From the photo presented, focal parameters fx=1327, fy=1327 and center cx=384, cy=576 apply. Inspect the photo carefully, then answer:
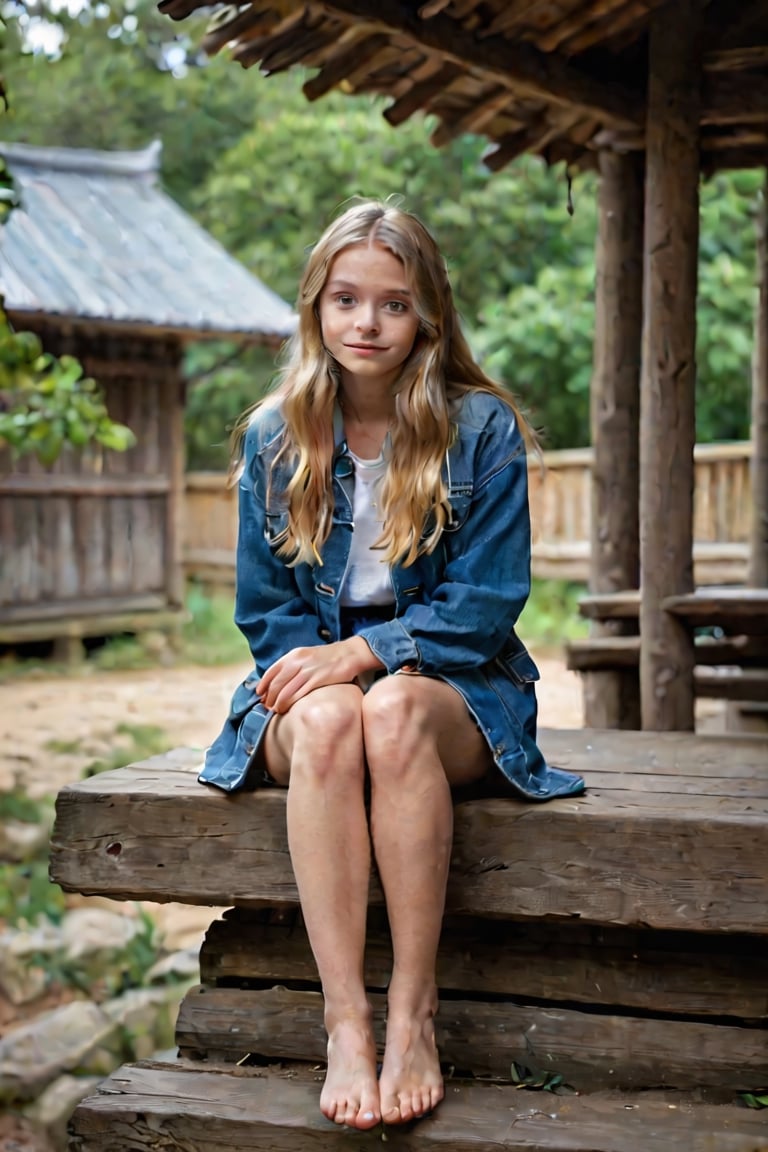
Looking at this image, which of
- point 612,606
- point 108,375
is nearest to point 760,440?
point 612,606

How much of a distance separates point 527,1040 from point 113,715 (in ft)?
20.5

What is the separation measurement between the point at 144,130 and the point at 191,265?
25.8 ft

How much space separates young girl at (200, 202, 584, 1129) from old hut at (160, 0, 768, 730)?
1.28 meters

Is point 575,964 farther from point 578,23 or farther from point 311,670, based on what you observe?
point 578,23

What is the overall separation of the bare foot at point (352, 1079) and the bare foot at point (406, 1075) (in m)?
0.02

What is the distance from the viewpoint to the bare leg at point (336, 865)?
2566 mm

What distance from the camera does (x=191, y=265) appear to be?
11.7 meters

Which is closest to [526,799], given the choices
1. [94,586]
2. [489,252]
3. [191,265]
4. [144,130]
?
[94,586]

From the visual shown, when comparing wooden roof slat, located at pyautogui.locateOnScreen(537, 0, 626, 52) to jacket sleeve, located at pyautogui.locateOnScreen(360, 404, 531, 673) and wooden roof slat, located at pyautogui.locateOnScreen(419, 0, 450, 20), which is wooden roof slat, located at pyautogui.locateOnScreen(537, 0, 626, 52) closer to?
wooden roof slat, located at pyautogui.locateOnScreen(419, 0, 450, 20)

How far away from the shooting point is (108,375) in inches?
445

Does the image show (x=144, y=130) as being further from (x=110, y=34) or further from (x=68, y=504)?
(x=68, y=504)

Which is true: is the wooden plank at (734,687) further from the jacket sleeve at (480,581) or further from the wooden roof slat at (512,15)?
the jacket sleeve at (480,581)

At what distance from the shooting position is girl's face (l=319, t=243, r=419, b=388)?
9.25ft

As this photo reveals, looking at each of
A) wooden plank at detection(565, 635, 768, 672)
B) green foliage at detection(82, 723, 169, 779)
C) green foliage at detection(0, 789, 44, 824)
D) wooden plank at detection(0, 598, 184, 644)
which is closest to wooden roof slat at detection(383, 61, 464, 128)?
wooden plank at detection(565, 635, 768, 672)
